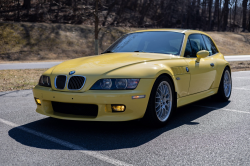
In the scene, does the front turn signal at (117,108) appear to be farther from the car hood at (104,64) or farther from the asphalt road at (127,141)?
the car hood at (104,64)

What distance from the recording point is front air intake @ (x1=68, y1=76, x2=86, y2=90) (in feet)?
13.2

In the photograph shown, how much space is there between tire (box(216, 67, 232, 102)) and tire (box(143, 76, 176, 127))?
209cm

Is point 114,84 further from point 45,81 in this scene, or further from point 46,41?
point 46,41

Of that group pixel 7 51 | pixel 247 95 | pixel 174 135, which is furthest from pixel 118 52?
pixel 7 51

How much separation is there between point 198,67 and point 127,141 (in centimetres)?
223

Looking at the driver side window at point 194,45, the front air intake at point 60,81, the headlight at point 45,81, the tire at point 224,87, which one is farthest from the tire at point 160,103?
the tire at point 224,87

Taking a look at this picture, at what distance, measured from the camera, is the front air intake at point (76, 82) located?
4032 millimetres

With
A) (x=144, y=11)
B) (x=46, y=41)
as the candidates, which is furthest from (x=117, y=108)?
(x=144, y=11)

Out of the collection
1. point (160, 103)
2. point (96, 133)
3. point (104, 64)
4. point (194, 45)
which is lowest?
point (96, 133)

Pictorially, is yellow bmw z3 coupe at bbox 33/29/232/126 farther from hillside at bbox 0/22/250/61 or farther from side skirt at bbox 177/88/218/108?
hillside at bbox 0/22/250/61

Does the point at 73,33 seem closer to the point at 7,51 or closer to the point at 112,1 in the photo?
the point at 7,51

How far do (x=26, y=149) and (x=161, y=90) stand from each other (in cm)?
203

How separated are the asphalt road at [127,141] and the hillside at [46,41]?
2156 centimetres

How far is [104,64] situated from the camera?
437 cm
